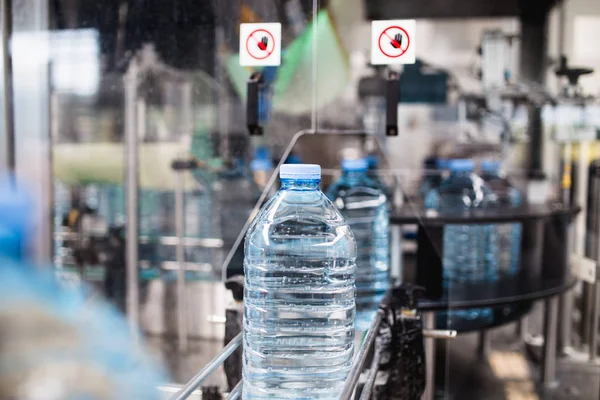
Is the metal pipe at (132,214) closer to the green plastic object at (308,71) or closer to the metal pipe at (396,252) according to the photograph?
the green plastic object at (308,71)

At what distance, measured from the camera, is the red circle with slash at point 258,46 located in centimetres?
156

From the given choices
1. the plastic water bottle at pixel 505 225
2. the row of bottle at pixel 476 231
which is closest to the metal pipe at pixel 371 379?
the row of bottle at pixel 476 231

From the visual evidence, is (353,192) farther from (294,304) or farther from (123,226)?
(123,226)

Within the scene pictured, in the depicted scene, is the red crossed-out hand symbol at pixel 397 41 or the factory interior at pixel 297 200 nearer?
the factory interior at pixel 297 200

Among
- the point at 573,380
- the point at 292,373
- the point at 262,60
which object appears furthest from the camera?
the point at 573,380

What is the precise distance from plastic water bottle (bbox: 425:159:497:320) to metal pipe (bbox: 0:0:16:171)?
1801mm

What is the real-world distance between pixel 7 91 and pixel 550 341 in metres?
2.78

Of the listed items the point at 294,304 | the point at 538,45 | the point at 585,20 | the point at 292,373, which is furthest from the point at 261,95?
the point at 538,45

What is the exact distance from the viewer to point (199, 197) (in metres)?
3.25

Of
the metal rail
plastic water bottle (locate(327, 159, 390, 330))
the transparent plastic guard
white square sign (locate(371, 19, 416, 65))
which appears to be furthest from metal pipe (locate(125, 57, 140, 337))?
the metal rail

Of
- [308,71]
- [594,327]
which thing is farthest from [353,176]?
[594,327]

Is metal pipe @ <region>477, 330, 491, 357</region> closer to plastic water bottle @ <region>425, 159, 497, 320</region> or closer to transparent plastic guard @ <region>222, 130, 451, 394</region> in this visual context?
plastic water bottle @ <region>425, 159, 497, 320</region>

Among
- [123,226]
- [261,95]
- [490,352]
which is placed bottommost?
[490,352]

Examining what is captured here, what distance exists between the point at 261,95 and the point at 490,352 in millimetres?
2485
